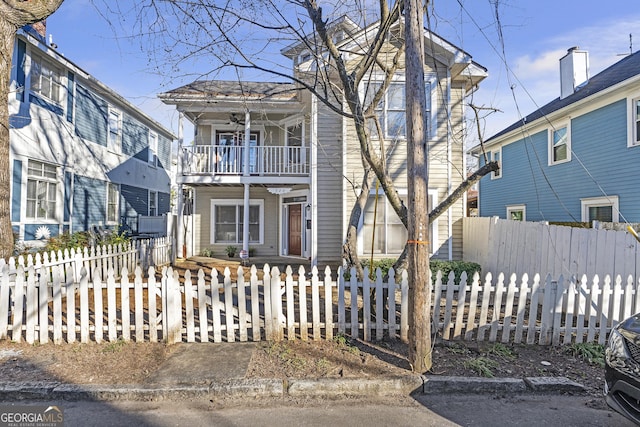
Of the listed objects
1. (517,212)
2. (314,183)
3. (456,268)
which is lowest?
(456,268)

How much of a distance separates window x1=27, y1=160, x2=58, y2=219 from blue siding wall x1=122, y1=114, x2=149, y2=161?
4.67 m

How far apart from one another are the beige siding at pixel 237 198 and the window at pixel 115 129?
12.9ft

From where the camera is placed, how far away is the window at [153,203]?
17859mm

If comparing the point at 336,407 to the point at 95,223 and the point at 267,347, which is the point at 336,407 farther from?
the point at 95,223

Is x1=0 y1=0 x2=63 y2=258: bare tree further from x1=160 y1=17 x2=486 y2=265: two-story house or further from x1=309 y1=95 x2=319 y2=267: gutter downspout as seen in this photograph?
x1=309 y1=95 x2=319 y2=267: gutter downspout

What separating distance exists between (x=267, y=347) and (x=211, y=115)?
11014 mm

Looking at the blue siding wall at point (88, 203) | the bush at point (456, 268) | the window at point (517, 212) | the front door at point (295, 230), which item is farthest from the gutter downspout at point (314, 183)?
the window at point (517, 212)

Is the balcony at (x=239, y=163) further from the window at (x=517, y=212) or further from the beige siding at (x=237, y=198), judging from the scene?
the window at (x=517, y=212)

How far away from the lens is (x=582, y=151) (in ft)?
38.8

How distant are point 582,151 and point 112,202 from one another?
58.5 feet

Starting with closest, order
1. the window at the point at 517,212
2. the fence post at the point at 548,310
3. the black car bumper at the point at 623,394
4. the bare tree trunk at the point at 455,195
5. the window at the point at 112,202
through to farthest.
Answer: the black car bumper at the point at 623,394 → the fence post at the point at 548,310 → the bare tree trunk at the point at 455,195 → the window at the point at 112,202 → the window at the point at 517,212

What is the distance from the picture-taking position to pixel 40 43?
9477 millimetres

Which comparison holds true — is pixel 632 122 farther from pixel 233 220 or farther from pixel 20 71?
pixel 20 71

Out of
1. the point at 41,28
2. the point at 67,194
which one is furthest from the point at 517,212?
the point at 41,28
